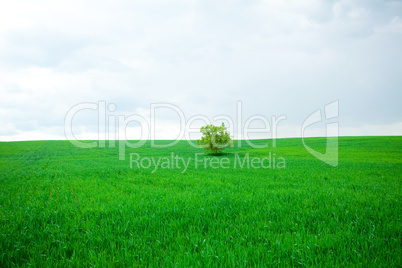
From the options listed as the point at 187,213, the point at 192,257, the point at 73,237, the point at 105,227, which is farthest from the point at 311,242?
the point at 73,237

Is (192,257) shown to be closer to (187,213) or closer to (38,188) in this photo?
(187,213)

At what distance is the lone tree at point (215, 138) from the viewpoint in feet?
99.9

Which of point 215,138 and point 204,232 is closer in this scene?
point 204,232

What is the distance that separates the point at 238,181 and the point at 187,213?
5.75m

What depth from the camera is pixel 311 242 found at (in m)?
3.89

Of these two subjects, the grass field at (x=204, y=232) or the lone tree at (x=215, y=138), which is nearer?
the grass field at (x=204, y=232)

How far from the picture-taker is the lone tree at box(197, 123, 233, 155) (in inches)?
1199

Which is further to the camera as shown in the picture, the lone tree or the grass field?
the lone tree

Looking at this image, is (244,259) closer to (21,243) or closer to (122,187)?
(21,243)

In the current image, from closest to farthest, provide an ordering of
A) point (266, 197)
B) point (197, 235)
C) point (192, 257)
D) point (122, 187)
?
1. point (192, 257)
2. point (197, 235)
3. point (266, 197)
4. point (122, 187)

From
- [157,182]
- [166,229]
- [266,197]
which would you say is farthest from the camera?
[157,182]

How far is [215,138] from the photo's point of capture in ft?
100

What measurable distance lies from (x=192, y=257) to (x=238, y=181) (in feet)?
25.0

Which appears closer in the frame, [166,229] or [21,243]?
[21,243]
